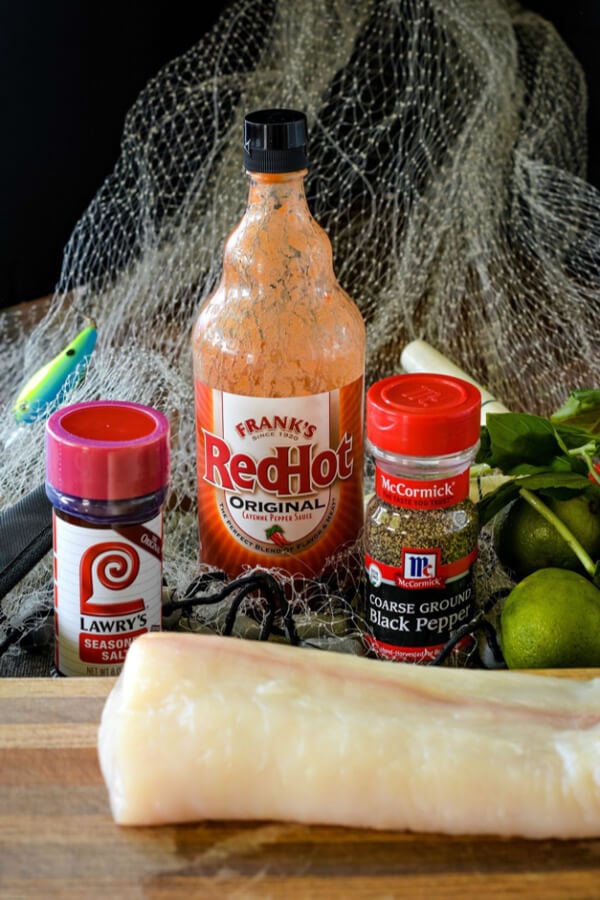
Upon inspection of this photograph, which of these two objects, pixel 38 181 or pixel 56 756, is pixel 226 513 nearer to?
pixel 56 756

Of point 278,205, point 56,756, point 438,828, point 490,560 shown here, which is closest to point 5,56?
point 278,205

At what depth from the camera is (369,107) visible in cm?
191

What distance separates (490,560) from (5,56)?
3.85 ft

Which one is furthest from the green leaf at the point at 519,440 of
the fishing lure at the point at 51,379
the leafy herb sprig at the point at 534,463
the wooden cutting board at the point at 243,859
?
the fishing lure at the point at 51,379

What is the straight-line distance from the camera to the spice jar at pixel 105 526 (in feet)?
2.74

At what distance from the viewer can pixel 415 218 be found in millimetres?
1617

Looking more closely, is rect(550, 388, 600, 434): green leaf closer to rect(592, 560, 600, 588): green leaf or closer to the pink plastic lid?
rect(592, 560, 600, 588): green leaf

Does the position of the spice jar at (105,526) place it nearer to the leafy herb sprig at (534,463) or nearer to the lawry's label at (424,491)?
the lawry's label at (424,491)

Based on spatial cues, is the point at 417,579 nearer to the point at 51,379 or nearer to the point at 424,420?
the point at 424,420

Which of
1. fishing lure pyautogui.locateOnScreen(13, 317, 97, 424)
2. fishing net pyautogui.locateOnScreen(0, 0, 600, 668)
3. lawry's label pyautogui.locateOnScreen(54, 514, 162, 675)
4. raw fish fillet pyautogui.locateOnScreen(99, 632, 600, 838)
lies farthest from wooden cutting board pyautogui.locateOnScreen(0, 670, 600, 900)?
fishing net pyautogui.locateOnScreen(0, 0, 600, 668)

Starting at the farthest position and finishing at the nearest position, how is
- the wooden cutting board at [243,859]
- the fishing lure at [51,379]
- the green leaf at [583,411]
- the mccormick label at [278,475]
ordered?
1. the fishing lure at [51,379]
2. the green leaf at [583,411]
3. the mccormick label at [278,475]
4. the wooden cutting board at [243,859]

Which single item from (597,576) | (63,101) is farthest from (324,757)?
(63,101)

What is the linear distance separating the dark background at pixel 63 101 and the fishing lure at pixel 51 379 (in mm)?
606

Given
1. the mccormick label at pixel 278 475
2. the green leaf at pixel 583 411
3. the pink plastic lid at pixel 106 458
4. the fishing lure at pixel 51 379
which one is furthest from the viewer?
the fishing lure at pixel 51 379
